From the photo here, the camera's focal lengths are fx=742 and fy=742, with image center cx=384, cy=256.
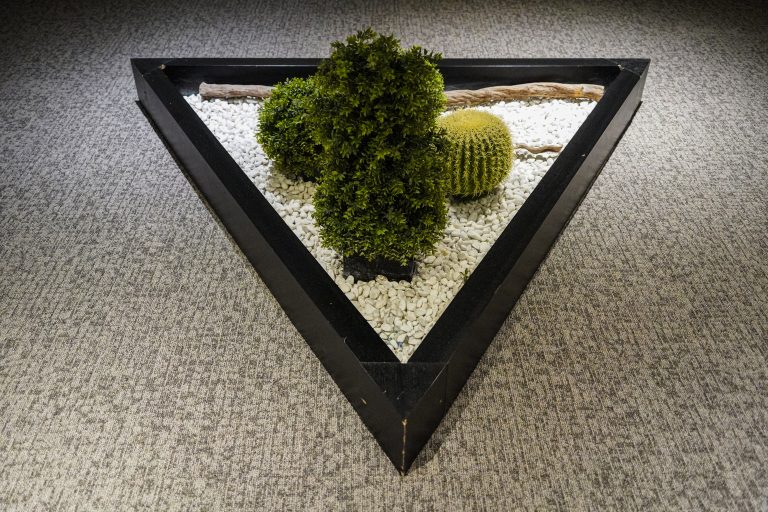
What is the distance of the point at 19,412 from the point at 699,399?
1.52 meters

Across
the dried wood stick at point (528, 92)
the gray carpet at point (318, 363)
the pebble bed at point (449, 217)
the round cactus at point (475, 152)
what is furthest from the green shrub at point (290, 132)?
the dried wood stick at point (528, 92)

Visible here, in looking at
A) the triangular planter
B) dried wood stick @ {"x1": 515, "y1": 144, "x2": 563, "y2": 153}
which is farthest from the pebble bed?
the triangular planter

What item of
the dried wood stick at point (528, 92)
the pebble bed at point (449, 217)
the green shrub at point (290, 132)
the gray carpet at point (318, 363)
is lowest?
the gray carpet at point (318, 363)

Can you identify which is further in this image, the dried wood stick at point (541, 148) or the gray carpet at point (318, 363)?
the dried wood stick at point (541, 148)

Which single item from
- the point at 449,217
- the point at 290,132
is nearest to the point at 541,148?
the point at 449,217

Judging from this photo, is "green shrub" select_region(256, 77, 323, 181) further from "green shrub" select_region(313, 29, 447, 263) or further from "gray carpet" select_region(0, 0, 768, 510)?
"green shrub" select_region(313, 29, 447, 263)

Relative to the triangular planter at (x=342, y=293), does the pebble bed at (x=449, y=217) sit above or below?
below

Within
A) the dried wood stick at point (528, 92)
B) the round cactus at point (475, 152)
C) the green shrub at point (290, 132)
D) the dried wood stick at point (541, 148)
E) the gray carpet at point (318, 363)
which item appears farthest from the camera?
the dried wood stick at point (528, 92)

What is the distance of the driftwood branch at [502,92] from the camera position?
2680 millimetres

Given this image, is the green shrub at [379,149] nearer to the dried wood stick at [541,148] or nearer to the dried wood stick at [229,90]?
the dried wood stick at [541,148]

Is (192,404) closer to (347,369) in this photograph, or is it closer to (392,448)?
(347,369)

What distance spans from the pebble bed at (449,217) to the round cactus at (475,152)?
100mm

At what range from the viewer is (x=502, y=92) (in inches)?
106

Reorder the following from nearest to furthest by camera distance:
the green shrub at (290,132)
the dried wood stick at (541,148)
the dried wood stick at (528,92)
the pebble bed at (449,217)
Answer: the pebble bed at (449,217), the green shrub at (290,132), the dried wood stick at (541,148), the dried wood stick at (528,92)
